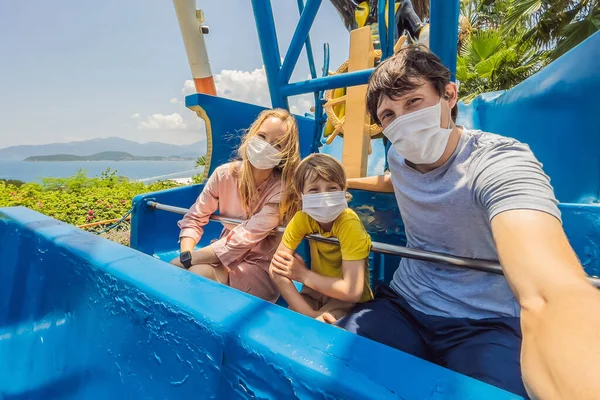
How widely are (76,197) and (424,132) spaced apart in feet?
23.4

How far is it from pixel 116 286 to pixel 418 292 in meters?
0.83

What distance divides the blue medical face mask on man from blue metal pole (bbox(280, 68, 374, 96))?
2.71 ft

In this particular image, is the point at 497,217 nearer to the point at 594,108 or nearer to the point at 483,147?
the point at 483,147

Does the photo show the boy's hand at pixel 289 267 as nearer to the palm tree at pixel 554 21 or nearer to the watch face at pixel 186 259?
the watch face at pixel 186 259

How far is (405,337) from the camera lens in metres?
0.98

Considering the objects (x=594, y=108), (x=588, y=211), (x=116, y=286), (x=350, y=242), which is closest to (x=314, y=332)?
(x=116, y=286)

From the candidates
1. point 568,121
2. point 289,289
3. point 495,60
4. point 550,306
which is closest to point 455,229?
point 550,306

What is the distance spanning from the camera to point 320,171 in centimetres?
123

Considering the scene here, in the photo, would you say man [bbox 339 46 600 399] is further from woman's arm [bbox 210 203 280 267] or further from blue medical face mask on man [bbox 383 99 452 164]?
woman's arm [bbox 210 203 280 267]

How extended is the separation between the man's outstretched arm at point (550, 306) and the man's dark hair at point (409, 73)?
0.45 m

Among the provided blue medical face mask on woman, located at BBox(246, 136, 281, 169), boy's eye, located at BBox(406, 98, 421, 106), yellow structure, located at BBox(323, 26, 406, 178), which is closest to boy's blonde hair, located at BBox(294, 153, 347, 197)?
blue medical face mask on woman, located at BBox(246, 136, 281, 169)

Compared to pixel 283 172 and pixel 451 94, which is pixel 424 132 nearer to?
pixel 451 94

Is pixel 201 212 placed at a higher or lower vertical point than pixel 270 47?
lower

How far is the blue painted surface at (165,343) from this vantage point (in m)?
0.45
